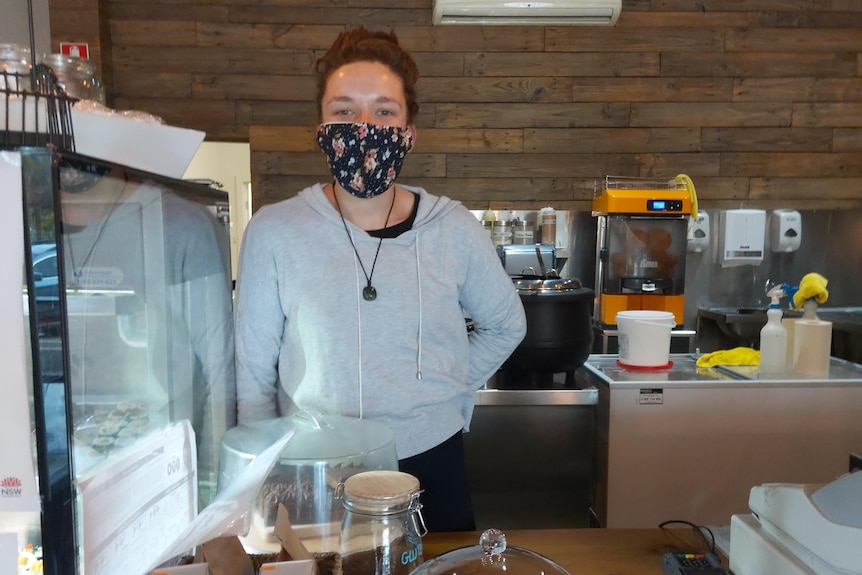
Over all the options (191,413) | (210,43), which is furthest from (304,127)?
(191,413)

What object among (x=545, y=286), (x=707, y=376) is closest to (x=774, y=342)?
(x=707, y=376)

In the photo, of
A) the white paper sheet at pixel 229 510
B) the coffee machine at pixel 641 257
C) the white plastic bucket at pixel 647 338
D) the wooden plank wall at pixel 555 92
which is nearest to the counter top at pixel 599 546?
the white paper sheet at pixel 229 510

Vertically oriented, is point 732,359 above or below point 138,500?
below

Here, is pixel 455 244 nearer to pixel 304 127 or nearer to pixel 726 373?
pixel 726 373

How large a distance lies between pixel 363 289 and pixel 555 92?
122 inches

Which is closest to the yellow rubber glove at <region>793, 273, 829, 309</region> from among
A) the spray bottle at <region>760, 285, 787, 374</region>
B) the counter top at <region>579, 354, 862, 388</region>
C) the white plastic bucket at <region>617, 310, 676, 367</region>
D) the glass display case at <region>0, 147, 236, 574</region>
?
the spray bottle at <region>760, 285, 787, 374</region>

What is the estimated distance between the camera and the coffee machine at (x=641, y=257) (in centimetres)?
329

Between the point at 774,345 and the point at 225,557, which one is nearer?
→ the point at 225,557

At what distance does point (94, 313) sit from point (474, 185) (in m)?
3.40

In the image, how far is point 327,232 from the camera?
4.00 ft

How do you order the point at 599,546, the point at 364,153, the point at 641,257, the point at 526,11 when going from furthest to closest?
the point at 641,257
the point at 526,11
the point at 364,153
the point at 599,546

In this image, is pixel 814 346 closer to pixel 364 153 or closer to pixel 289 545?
pixel 364 153

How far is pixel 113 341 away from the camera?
67 cm

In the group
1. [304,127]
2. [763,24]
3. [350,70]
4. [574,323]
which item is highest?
[763,24]
